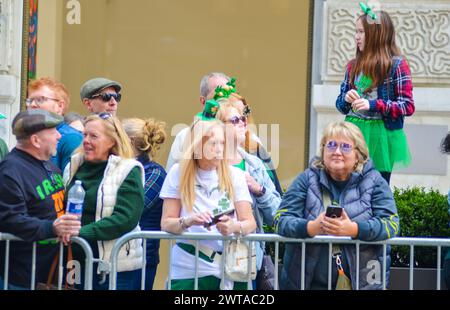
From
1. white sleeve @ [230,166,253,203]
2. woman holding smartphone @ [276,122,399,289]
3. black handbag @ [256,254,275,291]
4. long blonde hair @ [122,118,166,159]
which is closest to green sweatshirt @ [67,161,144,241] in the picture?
white sleeve @ [230,166,253,203]

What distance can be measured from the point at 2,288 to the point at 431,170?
4.60 metres

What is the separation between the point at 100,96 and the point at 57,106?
0.41 m

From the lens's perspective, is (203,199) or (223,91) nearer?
(203,199)

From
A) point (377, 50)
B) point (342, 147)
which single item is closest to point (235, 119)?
point (342, 147)

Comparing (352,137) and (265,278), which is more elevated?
(352,137)

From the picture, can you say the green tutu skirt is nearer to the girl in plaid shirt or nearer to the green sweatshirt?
the girl in plaid shirt

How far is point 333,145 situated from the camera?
6895 millimetres

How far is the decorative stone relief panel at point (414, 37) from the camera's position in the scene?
1010cm

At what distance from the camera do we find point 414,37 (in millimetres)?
10125

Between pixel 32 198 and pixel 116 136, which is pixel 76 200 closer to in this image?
pixel 32 198

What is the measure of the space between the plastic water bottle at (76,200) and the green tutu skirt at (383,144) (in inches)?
87.6

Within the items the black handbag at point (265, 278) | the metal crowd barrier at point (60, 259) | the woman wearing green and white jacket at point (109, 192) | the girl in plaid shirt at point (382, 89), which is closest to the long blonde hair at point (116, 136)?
the woman wearing green and white jacket at point (109, 192)

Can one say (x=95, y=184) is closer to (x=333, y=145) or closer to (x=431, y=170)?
(x=333, y=145)

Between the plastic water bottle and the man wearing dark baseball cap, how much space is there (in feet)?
4.80
